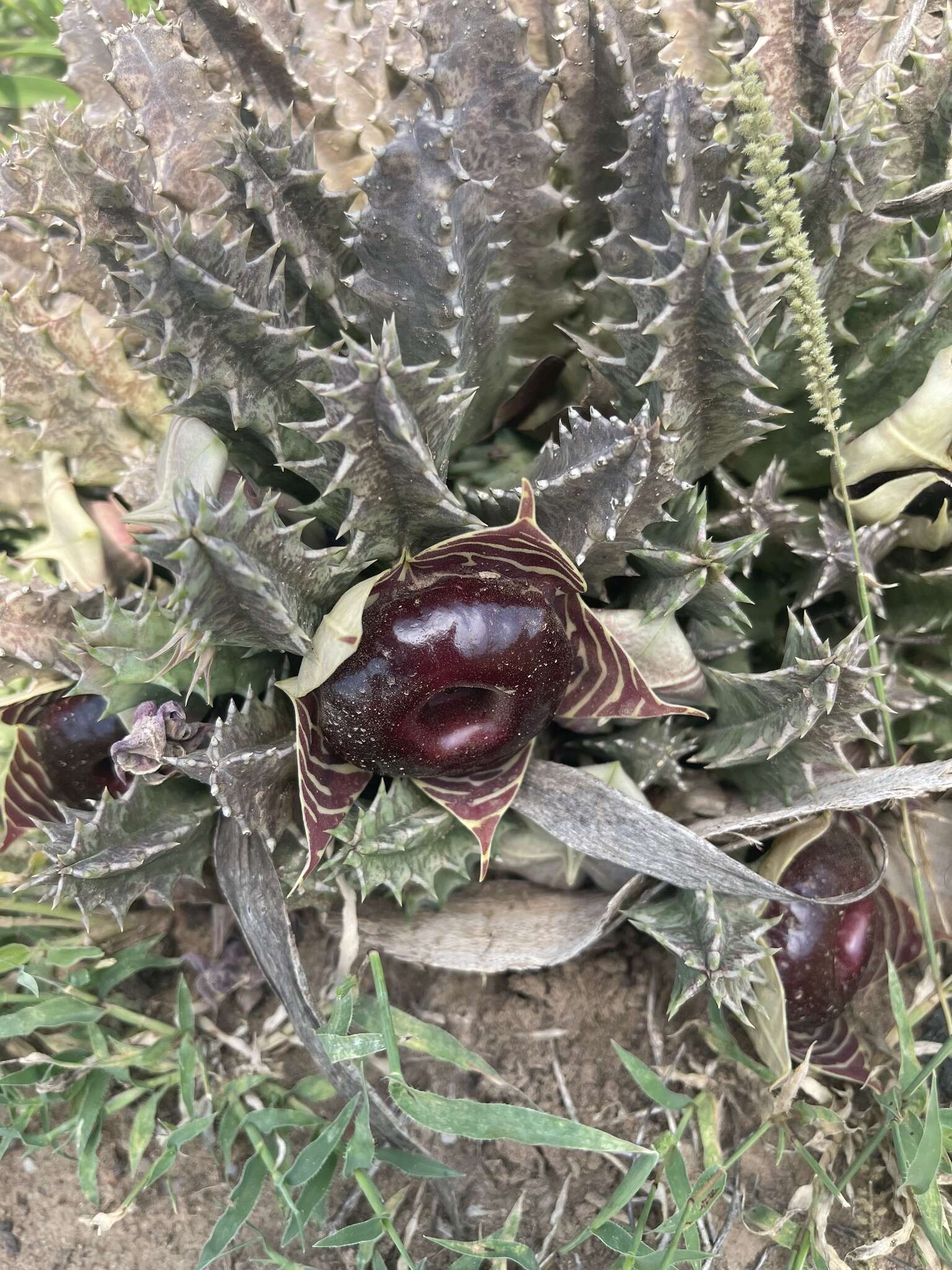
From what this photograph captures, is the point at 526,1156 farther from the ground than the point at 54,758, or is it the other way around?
the point at 54,758

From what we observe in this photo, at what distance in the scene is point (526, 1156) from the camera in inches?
51.1

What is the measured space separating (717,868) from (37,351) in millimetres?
1074

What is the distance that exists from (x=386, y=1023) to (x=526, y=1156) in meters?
0.37

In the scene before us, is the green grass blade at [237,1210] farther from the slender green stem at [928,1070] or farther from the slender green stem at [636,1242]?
the slender green stem at [928,1070]

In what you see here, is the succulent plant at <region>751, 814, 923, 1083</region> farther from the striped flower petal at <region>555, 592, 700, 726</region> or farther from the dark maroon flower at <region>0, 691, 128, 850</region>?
the dark maroon flower at <region>0, 691, 128, 850</region>

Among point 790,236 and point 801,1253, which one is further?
point 801,1253

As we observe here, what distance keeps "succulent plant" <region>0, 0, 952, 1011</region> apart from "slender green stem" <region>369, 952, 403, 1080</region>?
98 millimetres

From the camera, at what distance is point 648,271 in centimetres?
109

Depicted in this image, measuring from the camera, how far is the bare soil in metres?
1.26

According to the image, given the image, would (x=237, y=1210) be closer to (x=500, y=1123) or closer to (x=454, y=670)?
(x=500, y=1123)

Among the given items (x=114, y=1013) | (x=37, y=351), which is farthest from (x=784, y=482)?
(x=114, y=1013)

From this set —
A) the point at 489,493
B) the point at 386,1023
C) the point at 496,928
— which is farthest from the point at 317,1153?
the point at 489,493

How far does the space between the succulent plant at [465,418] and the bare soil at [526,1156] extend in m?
0.22

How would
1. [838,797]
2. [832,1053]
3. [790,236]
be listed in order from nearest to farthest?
[790,236], [838,797], [832,1053]
